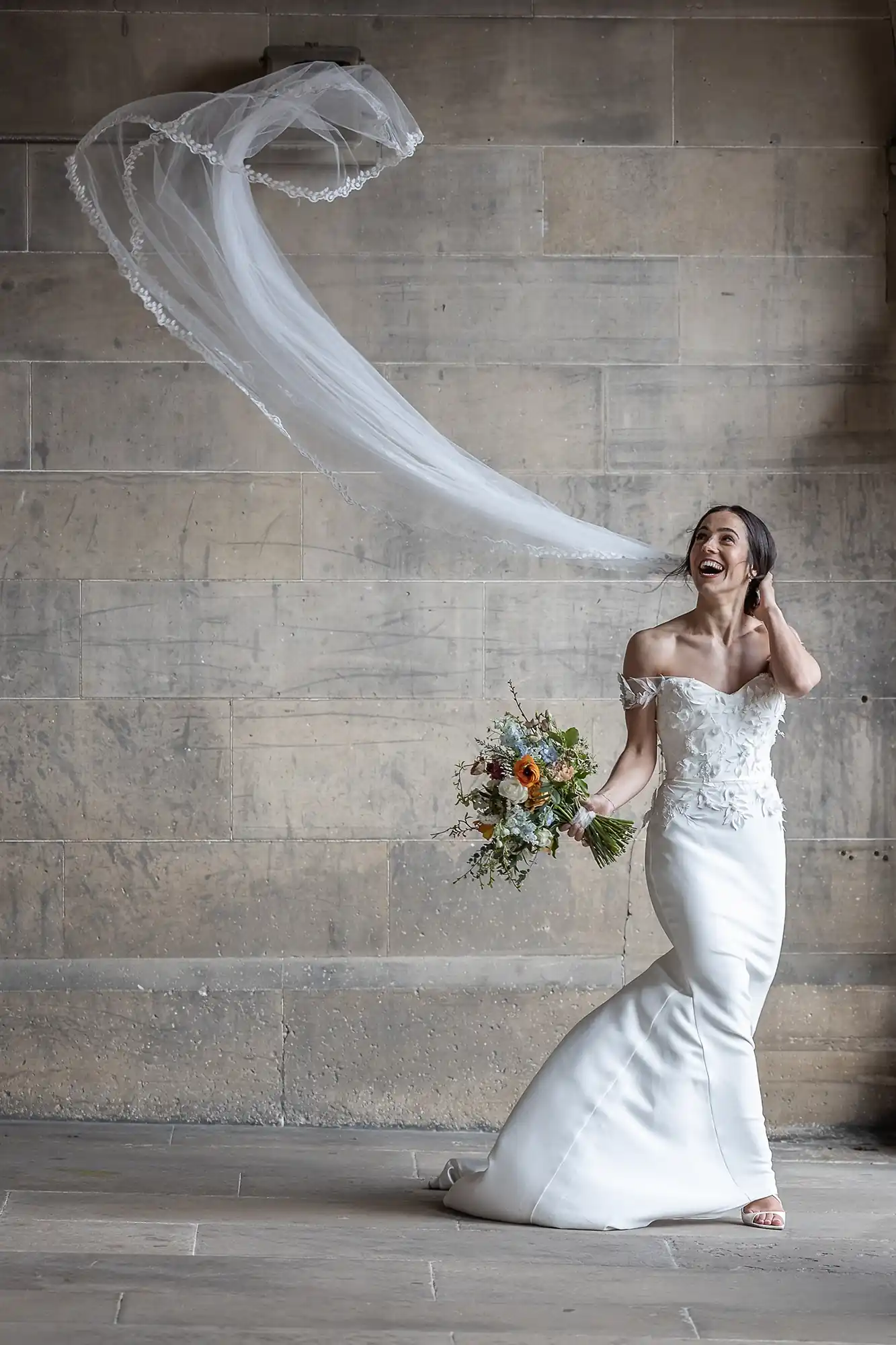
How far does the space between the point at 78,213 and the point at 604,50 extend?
1986mm

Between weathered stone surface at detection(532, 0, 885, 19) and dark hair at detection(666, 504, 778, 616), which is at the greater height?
weathered stone surface at detection(532, 0, 885, 19)

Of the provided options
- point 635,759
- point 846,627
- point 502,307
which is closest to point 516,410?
point 502,307

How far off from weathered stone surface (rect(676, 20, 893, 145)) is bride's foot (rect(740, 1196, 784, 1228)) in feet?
11.8

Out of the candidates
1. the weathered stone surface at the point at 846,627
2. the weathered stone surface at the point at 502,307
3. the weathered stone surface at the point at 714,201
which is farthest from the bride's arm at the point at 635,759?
the weathered stone surface at the point at 714,201

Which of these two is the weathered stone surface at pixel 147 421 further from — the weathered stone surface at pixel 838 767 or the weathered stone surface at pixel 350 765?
the weathered stone surface at pixel 838 767

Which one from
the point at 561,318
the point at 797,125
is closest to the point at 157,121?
the point at 561,318

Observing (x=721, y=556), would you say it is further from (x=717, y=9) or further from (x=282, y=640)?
(x=717, y=9)

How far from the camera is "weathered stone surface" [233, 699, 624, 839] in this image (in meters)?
4.98

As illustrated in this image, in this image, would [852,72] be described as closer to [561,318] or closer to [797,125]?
[797,125]

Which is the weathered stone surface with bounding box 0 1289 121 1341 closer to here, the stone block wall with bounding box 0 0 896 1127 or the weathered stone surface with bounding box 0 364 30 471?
the stone block wall with bounding box 0 0 896 1127

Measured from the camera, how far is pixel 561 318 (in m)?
4.99

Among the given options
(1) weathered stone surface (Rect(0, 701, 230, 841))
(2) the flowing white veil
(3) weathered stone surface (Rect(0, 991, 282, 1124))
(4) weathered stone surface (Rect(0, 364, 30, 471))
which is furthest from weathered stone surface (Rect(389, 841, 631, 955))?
(4) weathered stone surface (Rect(0, 364, 30, 471))

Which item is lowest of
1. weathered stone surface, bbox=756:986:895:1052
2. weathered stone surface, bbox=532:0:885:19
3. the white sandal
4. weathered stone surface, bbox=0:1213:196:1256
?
the white sandal

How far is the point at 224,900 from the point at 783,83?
11.8ft
